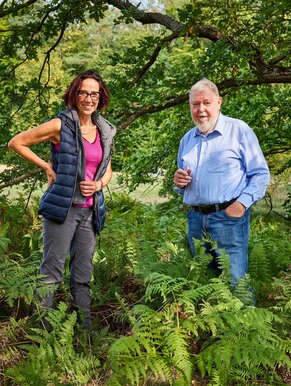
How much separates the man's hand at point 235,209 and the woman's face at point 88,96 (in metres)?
1.17

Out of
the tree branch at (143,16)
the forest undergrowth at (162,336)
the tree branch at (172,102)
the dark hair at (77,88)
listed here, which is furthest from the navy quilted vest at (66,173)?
the tree branch at (143,16)

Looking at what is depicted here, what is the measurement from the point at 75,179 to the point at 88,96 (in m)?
0.59

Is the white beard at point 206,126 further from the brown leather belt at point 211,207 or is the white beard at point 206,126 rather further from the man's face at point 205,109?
the brown leather belt at point 211,207

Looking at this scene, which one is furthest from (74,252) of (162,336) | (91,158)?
(162,336)

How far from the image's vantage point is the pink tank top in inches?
160

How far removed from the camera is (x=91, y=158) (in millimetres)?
4082

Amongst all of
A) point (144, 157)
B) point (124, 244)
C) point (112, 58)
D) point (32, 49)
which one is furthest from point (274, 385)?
point (144, 157)

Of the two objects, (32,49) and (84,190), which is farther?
(32,49)

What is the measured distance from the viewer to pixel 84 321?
4.23m

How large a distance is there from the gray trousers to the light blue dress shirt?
2.71 feet

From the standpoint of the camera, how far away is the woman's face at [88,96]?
4047 mm

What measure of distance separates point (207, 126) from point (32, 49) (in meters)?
4.08

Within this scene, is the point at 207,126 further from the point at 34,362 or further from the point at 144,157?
the point at 144,157

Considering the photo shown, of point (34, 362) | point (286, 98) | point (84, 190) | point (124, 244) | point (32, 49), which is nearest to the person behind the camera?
point (34, 362)
